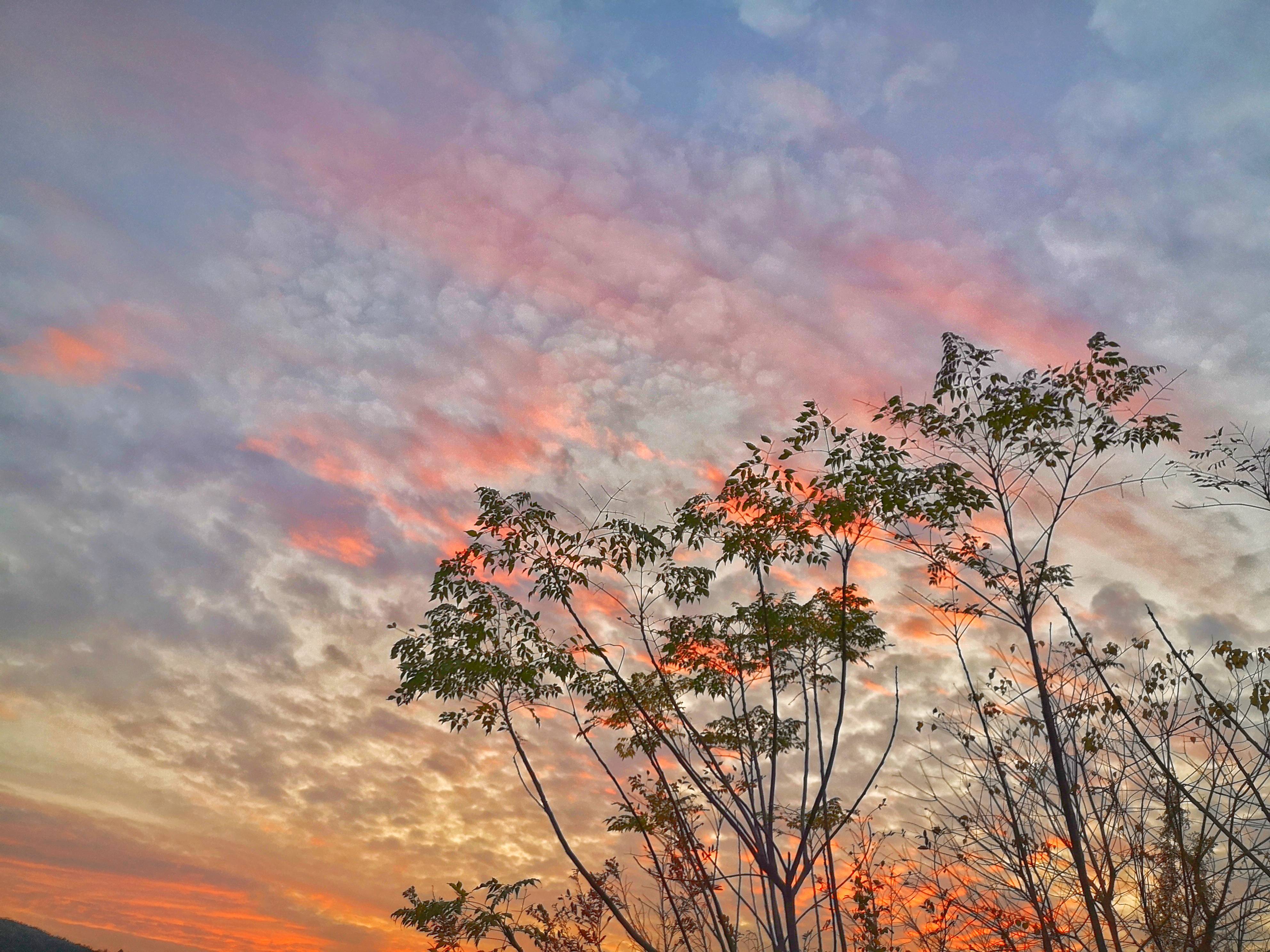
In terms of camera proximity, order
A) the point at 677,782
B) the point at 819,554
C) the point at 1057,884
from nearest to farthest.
→ the point at 1057,884, the point at 819,554, the point at 677,782

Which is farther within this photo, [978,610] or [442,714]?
[442,714]

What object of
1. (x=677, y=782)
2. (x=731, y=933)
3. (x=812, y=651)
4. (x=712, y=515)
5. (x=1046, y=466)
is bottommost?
(x=731, y=933)

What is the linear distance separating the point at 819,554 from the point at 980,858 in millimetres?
4409

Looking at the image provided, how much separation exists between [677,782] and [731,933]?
8.10 ft

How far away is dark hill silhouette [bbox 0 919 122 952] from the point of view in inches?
1425

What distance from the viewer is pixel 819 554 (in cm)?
1197

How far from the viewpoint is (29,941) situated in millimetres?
37125

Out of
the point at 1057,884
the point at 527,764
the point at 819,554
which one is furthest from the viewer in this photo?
the point at 527,764

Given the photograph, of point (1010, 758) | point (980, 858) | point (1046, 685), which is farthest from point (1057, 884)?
point (1046, 685)

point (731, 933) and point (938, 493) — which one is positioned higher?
point (938, 493)

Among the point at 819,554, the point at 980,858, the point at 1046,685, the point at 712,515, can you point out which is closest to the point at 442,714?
the point at 712,515

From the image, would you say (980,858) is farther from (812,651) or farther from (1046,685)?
(812,651)

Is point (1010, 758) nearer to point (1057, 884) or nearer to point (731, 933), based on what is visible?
point (1057, 884)

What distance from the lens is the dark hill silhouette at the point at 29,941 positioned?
36188mm
